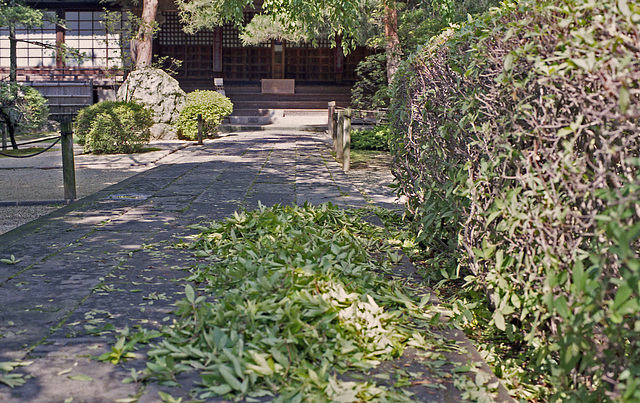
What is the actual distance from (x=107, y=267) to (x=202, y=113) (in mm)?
12865

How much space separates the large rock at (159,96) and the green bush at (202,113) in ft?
0.85

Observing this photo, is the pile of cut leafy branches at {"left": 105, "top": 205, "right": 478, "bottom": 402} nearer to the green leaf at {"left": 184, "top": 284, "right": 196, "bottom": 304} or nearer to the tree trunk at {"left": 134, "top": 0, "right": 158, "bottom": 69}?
the green leaf at {"left": 184, "top": 284, "right": 196, "bottom": 304}

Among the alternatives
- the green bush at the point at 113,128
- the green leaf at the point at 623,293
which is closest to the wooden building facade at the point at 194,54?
the green bush at the point at 113,128

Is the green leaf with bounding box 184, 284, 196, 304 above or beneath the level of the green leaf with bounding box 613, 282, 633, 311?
beneath

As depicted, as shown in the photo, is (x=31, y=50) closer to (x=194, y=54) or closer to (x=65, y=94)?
(x=65, y=94)

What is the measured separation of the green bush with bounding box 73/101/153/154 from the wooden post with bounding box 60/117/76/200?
5.49 m

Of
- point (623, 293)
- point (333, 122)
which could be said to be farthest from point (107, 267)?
point (333, 122)

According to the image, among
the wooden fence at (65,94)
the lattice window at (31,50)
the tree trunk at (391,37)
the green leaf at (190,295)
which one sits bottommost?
the green leaf at (190,295)

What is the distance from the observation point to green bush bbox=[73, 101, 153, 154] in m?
12.3

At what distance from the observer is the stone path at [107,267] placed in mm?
2398

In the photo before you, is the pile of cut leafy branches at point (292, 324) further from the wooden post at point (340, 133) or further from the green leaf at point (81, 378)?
the wooden post at point (340, 133)

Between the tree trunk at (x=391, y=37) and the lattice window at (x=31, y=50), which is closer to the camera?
the tree trunk at (x=391, y=37)

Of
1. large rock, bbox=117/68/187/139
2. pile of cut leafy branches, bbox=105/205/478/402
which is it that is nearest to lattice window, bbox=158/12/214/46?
large rock, bbox=117/68/187/139

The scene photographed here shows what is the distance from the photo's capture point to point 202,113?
16391mm
